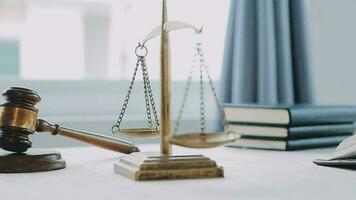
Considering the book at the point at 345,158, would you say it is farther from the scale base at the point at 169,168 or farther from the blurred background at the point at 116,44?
the blurred background at the point at 116,44

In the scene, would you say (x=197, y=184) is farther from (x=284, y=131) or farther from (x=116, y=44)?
(x=116, y=44)

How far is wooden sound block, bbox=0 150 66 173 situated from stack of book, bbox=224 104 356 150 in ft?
1.31

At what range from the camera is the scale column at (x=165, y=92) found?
30.2 inches

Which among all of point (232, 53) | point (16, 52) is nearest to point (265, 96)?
point (232, 53)

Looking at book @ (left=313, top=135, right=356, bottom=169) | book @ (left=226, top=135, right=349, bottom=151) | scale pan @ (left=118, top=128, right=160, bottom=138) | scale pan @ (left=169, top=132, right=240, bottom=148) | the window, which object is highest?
the window

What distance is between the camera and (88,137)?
0.94 meters

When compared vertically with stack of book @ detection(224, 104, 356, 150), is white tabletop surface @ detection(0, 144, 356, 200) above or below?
below

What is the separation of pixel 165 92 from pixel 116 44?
3.22 ft

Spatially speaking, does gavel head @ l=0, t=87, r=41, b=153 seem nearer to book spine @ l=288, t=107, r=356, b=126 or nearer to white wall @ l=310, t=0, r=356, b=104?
book spine @ l=288, t=107, r=356, b=126

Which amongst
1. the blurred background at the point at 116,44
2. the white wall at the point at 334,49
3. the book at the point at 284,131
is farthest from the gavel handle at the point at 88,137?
the white wall at the point at 334,49

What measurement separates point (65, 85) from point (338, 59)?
2.77 ft

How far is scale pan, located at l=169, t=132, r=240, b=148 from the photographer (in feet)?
2.26

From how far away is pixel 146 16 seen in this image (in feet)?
5.55

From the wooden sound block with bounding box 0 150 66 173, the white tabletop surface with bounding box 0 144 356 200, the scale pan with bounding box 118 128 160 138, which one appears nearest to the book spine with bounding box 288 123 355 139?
the white tabletop surface with bounding box 0 144 356 200
